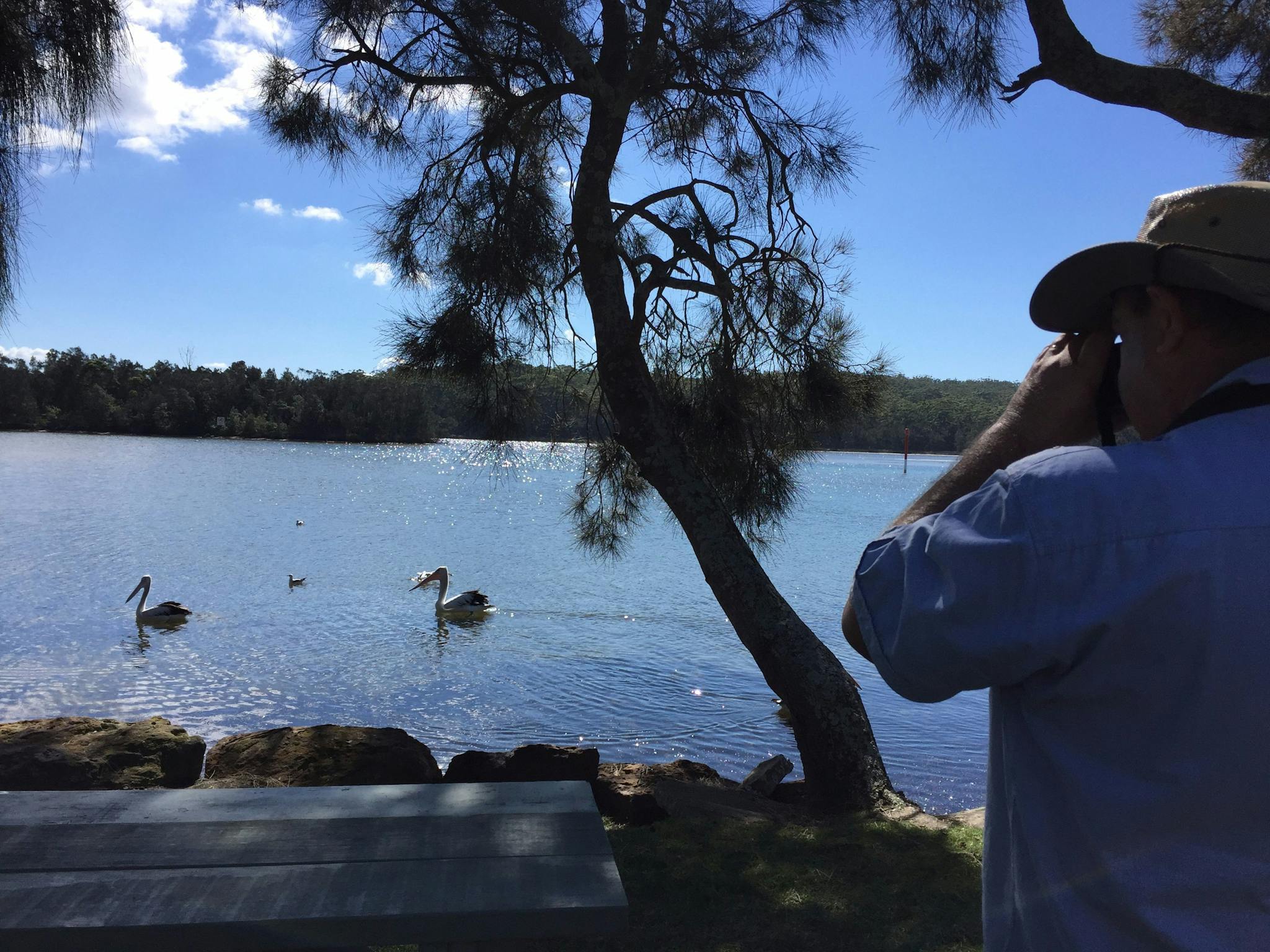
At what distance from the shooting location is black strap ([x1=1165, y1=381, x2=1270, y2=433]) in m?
0.69

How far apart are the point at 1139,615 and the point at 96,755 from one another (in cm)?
415

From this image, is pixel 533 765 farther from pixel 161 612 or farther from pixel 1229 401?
pixel 161 612

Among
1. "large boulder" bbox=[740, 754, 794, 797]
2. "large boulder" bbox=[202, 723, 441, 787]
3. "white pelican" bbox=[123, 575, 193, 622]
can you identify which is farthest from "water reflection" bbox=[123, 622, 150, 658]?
"large boulder" bbox=[740, 754, 794, 797]

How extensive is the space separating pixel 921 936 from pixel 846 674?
1600 millimetres

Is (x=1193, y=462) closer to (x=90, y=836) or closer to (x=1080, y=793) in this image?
(x=1080, y=793)

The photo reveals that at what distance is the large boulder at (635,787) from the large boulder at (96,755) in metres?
1.76

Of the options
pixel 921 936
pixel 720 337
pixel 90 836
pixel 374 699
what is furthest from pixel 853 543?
pixel 90 836

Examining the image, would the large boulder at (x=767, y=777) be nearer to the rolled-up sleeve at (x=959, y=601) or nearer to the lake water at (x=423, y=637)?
the lake water at (x=423, y=637)

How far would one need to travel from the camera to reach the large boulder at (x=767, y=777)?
4.34m

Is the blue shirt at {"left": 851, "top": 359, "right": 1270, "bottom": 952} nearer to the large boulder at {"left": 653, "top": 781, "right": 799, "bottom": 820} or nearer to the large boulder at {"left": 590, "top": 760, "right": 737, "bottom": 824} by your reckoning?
the large boulder at {"left": 653, "top": 781, "right": 799, "bottom": 820}

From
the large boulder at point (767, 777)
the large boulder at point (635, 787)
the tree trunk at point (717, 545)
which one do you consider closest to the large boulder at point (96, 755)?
the large boulder at point (635, 787)

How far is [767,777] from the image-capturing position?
4.37m

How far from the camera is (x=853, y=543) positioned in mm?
20734

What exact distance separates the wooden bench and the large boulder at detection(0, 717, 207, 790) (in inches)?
79.3
